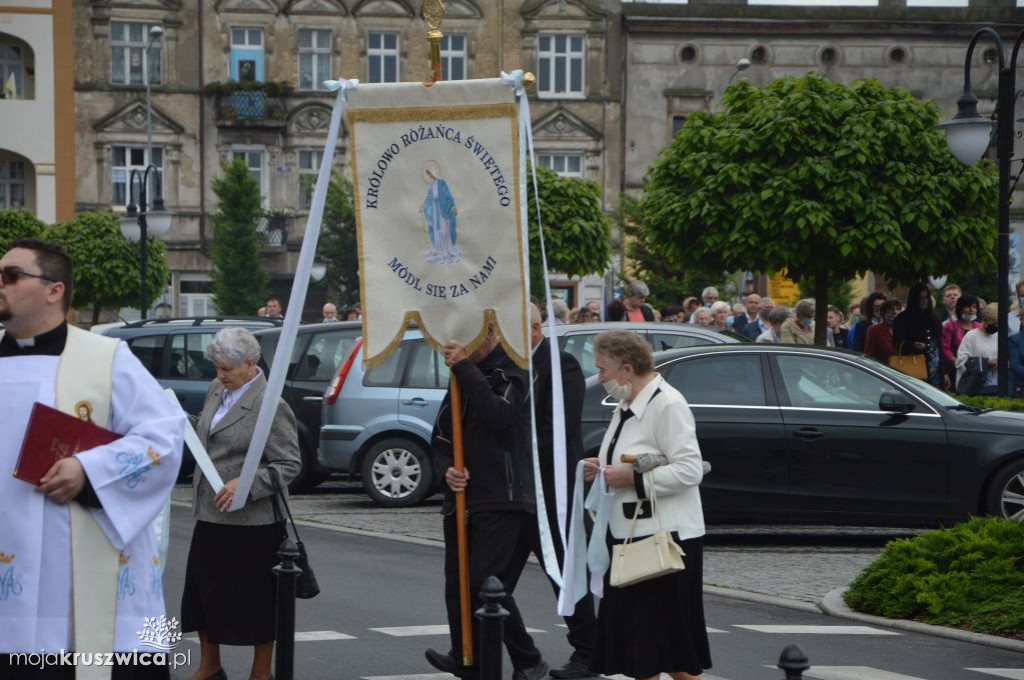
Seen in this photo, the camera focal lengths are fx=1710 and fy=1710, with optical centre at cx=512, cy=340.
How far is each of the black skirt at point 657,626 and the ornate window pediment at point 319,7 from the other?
47.6 m

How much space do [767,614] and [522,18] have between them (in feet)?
146

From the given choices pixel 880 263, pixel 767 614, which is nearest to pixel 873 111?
pixel 880 263

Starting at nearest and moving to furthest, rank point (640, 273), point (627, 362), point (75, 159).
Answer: point (627, 362) < point (640, 273) < point (75, 159)

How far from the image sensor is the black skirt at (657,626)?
23.2 feet

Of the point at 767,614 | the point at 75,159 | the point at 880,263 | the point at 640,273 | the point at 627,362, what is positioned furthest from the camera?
the point at 75,159

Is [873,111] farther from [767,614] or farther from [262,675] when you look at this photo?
[262,675]

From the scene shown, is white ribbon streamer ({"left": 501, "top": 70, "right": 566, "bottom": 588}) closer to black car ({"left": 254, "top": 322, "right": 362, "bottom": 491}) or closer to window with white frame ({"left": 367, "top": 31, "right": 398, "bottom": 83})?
black car ({"left": 254, "top": 322, "right": 362, "bottom": 491})

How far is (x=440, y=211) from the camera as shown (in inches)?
304

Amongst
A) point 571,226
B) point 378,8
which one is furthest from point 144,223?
point 378,8

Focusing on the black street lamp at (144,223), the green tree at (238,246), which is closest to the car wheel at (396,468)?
the black street lamp at (144,223)

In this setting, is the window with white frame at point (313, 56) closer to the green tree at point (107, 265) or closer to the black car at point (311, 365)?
the green tree at point (107, 265)

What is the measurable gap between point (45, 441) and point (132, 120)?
48695mm

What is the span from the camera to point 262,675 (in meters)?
7.74

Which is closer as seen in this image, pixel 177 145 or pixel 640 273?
pixel 640 273
